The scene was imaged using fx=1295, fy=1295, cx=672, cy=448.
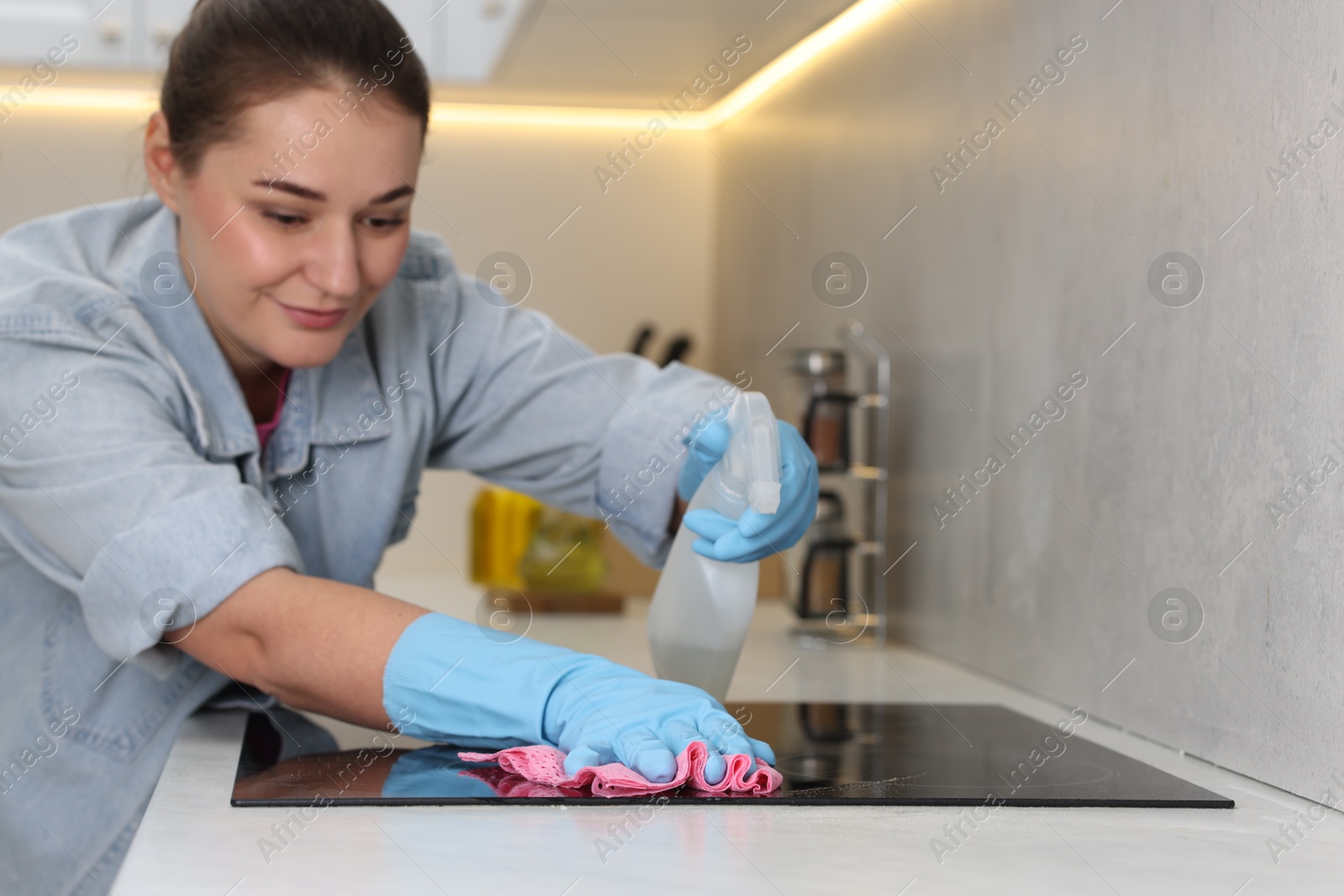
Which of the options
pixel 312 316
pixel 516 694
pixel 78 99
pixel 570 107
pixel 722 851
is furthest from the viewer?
pixel 570 107

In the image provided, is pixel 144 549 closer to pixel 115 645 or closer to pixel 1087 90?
pixel 115 645

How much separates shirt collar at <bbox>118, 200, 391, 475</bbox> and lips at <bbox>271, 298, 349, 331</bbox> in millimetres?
71

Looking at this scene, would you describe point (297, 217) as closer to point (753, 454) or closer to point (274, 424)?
point (274, 424)

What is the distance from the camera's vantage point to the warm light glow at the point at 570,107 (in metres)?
1.94

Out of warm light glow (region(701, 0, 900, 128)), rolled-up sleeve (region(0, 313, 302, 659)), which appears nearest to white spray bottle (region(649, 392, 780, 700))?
rolled-up sleeve (region(0, 313, 302, 659))

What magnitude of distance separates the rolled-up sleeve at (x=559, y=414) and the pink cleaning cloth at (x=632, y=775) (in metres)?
0.39

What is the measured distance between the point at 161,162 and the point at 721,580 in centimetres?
57

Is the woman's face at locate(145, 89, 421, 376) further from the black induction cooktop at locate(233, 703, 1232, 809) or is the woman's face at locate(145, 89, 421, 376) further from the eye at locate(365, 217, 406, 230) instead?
the black induction cooktop at locate(233, 703, 1232, 809)

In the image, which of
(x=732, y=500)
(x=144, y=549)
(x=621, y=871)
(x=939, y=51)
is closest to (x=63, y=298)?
(x=144, y=549)

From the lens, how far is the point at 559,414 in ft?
3.95

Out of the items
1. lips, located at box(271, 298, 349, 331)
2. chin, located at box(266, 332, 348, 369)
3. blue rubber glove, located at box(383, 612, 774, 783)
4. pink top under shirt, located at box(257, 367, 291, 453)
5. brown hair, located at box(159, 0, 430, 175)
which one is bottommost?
blue rubber glove, located at box(383, 612, 774, 783)

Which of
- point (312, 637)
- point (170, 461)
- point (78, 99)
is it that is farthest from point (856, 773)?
point (78, 99)

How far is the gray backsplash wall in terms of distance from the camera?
2.66 ft

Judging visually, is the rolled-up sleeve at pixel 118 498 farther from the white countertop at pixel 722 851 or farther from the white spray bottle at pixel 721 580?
the white spray bottle at pixel 721 580
